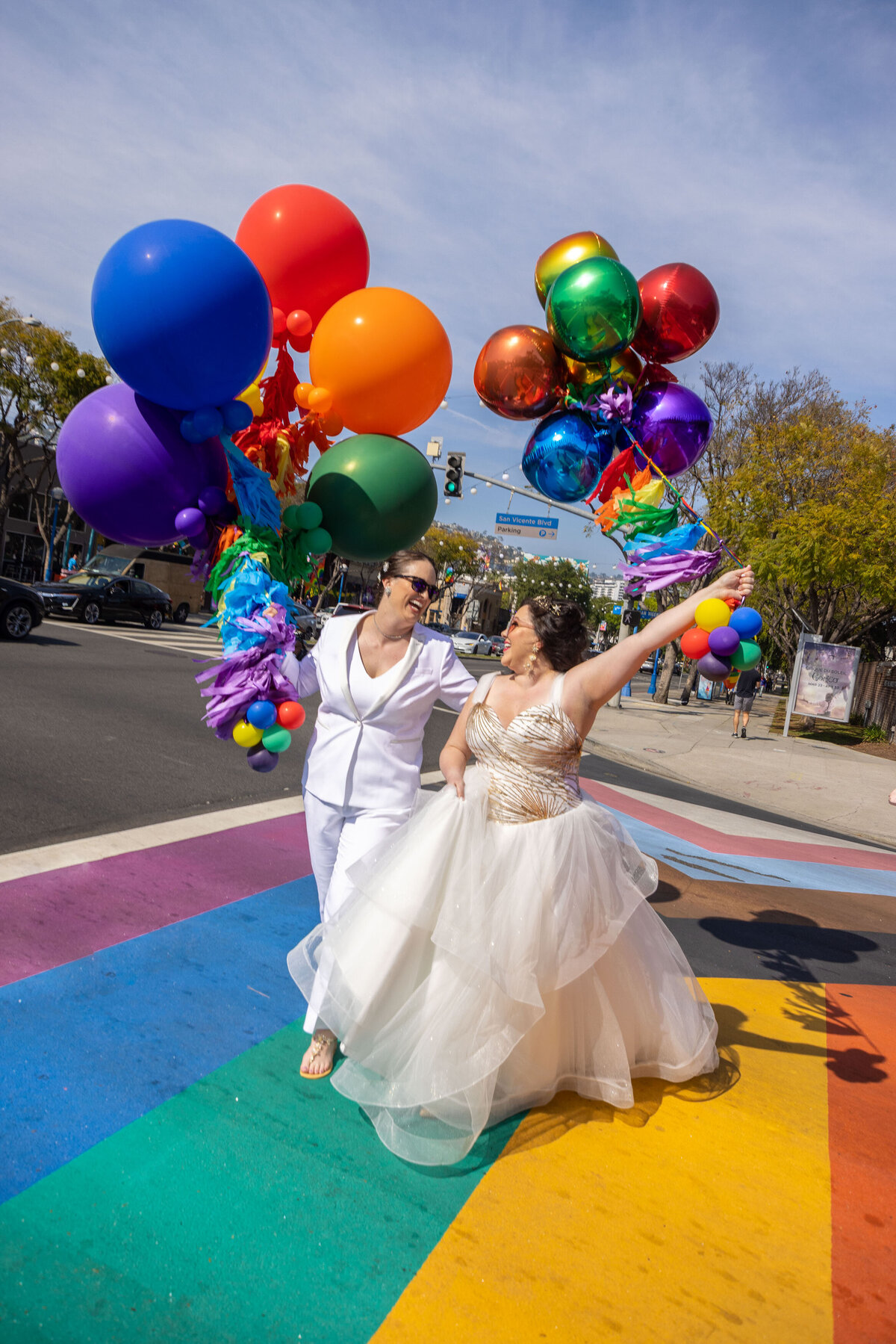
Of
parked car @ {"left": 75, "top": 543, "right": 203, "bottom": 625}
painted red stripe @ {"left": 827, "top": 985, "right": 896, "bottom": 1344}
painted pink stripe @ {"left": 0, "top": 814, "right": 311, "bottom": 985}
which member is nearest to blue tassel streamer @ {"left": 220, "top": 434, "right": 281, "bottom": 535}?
painted pink stripe @ {"left": 0, "top": 814, "right": 311, "bottom": 985}

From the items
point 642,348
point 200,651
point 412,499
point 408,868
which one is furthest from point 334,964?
point 200,651

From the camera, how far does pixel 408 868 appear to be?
2.76 m

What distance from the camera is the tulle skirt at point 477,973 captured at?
2656mm

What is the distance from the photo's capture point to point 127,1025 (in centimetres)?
310

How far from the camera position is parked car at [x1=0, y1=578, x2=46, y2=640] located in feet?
44.5

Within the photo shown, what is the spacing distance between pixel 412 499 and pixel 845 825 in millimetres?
9755

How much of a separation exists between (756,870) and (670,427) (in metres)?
4.75

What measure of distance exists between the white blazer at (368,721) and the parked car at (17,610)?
40.4ft

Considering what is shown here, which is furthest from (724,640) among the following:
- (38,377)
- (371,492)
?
(38,377)

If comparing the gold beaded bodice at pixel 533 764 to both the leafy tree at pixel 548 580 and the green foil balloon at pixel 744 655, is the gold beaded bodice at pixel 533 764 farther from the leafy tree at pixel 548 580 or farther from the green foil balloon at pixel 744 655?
the leafy tree at pixel 548 580

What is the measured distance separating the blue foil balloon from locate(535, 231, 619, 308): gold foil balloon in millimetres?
665

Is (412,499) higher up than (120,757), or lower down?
higher up

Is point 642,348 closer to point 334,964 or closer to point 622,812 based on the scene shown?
point 334,964

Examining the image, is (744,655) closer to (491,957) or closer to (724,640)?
(724,640)
